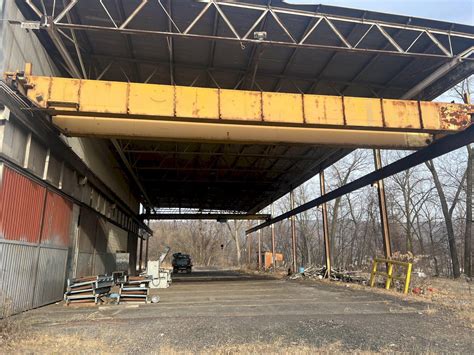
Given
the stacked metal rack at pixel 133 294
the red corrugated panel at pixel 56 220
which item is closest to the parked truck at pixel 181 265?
the stacked metal rack at pixel 133 294

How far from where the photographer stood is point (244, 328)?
720 cm

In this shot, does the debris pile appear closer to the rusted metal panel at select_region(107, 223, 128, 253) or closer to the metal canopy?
the metal canopy

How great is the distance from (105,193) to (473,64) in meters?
16.7

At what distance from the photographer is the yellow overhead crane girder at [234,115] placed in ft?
32.8

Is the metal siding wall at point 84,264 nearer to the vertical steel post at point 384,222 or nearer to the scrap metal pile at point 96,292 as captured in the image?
the scrap metal pile at point 96,292

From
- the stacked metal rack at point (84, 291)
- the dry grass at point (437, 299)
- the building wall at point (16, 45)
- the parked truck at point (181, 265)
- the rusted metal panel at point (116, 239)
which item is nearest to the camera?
the building wall at point (16, 45)

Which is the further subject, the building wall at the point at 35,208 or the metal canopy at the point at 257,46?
the metal canopy at the point at 257,46

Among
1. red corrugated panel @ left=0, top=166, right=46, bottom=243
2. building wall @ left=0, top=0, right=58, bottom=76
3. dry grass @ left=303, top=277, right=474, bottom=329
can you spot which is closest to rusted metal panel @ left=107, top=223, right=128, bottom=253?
red corrugated panel @ left=0, top=166, right=46, bottom=243

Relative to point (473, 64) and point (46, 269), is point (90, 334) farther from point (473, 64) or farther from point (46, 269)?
point (473, 64)

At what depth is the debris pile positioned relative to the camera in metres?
19.3

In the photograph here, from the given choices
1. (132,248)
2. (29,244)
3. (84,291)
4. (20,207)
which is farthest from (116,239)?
(20,207)

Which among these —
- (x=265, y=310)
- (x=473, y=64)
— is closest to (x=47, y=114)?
(x=265, y=310)

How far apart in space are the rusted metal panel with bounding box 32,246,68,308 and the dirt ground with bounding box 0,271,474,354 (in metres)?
0.41

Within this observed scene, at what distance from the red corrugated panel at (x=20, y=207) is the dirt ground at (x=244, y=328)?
1.95 metres
